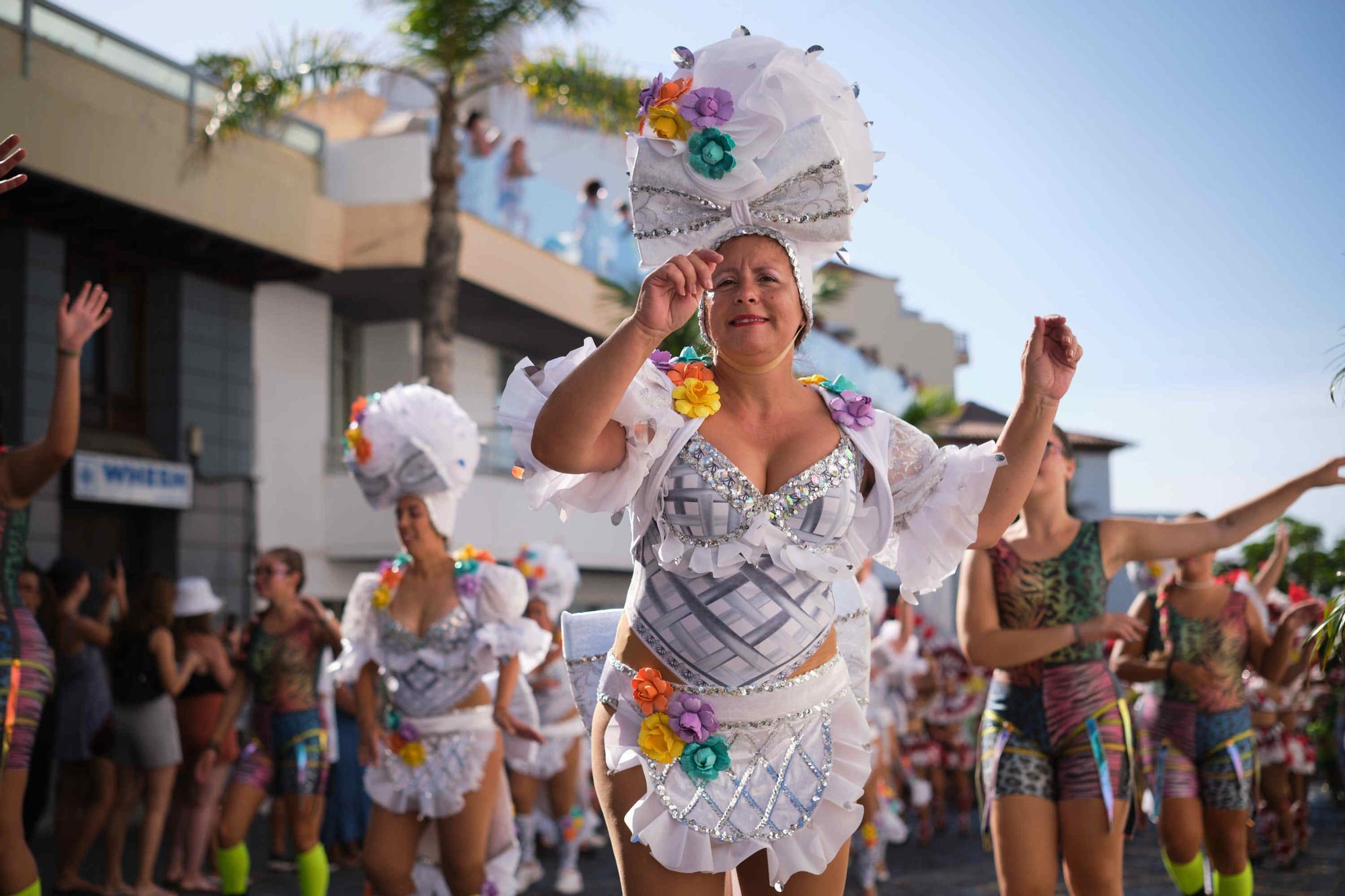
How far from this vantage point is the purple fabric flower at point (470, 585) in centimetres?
642

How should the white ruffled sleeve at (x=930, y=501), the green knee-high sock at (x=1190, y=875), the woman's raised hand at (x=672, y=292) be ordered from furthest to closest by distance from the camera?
the green knee-high sock at (x=1190, y=875), the white ruffled sleeve at (x=930, y=501), the woman's raised hand at (x=672, y=292)

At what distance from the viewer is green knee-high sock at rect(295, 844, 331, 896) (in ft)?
22.8

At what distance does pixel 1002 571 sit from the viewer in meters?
5.04

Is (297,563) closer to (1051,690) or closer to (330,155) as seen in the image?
(1051,690)

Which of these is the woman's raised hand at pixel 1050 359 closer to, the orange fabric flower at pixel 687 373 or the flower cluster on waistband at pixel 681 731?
the orange fabric flower at pixel 687 373

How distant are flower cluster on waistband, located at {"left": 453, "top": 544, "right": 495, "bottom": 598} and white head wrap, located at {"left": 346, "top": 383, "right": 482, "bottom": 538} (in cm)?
Answer: 15

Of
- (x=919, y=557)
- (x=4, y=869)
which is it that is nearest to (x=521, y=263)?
(x=4, y=869)

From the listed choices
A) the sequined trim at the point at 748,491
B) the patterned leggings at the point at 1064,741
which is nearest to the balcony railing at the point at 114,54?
the patterned leggings at the point at 1064,741

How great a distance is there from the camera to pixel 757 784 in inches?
118

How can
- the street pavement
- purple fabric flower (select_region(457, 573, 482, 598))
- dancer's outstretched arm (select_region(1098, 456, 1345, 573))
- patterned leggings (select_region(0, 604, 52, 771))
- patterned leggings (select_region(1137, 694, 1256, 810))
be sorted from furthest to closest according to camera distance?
the street pavement
purple fabric flower (select_region(457, 573, 482, 598))
patterned leggings (select_region(1137, 694, 1256, 810))
patterned leggings (select_region(0, 604, 52, 771))
dancer's outstretched arm (select_region(1098, 456, 1345, 573))

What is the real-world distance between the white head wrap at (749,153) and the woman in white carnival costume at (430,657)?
3.59 meters

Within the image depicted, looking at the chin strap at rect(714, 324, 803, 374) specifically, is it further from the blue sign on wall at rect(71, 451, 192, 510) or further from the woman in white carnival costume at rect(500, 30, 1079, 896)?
the blue sign on wall at rect(71, 451, 192, 510)

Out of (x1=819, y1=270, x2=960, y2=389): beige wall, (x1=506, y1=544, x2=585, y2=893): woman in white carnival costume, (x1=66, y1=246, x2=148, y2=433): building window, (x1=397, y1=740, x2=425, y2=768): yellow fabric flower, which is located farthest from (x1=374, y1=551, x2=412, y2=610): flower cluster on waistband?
(x1=819, y1=270, x2=960, y2=389): beige wall

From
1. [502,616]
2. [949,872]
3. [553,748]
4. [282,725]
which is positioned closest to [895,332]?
[949,872]
